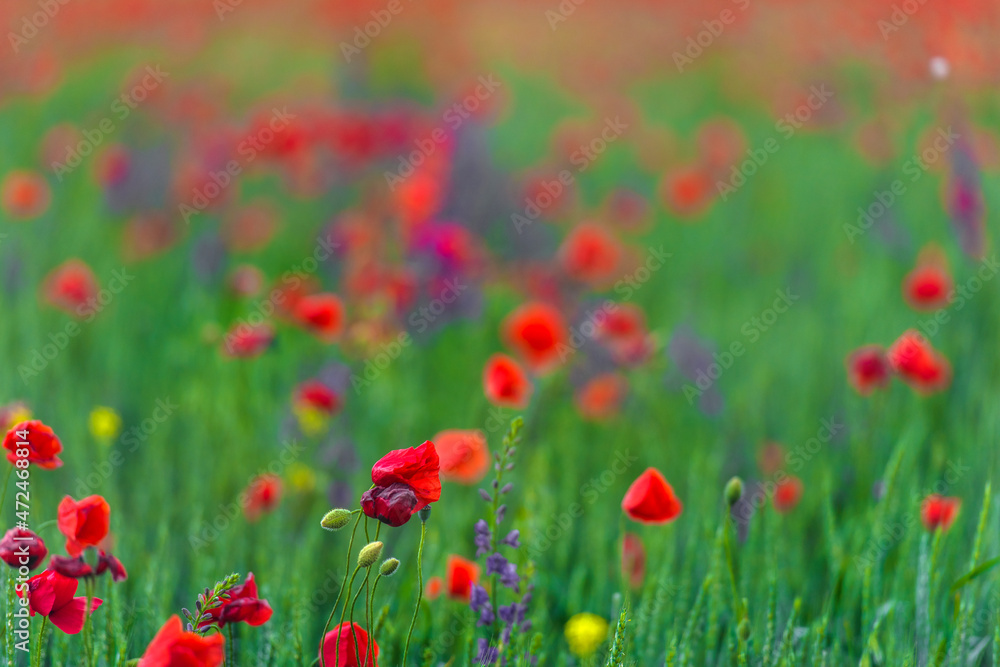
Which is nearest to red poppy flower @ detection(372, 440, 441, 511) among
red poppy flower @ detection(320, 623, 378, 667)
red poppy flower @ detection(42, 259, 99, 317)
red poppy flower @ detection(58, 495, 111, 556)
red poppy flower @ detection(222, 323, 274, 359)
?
red poppy flower @ detection(320, 623, 378, 667)

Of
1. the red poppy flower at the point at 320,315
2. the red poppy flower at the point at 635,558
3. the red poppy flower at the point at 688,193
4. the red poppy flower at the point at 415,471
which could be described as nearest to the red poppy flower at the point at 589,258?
the red poppy flower at the point at 688,193

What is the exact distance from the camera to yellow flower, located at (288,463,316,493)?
1.44m

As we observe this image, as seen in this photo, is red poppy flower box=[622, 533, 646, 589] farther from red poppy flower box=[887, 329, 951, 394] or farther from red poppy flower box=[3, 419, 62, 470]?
red poppy flower box=[3, 419, 62, 470]

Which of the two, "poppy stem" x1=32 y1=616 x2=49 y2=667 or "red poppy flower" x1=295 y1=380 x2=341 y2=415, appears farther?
"red poppy flower" x1=295 y1=380 x2=341 y2=415

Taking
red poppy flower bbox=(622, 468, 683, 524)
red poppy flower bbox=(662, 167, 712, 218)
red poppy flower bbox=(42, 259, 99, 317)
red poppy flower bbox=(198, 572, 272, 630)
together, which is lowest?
red poppy flower bbox=(198, 572, 272, 630)

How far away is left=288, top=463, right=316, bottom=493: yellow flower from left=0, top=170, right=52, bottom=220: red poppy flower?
130cm

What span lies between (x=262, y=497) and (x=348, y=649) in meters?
0.52

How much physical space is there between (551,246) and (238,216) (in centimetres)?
96

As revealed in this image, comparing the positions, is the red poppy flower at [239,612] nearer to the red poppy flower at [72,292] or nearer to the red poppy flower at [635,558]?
the red poppy flower at [635,558]

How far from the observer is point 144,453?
5.28 ft

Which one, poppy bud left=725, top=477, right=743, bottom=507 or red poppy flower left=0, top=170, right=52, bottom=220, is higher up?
red poppy flower left=0, top=170, right=52, bottom=220

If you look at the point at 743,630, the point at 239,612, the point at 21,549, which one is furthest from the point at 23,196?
Answer: the point at 743,630

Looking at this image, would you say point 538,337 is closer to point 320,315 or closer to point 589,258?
point 320,315

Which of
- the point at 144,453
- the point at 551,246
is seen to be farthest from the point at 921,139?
the point at 144,453
